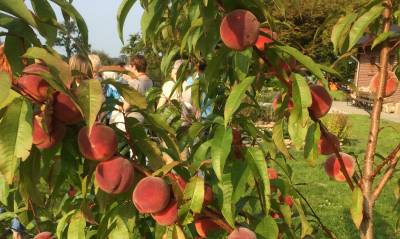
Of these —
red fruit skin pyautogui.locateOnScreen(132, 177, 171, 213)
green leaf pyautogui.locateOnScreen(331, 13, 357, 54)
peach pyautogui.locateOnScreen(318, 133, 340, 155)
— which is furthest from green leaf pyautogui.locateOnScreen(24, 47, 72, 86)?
green leaf pyautogui.locateOnScreen(331, 13, 357, 54)

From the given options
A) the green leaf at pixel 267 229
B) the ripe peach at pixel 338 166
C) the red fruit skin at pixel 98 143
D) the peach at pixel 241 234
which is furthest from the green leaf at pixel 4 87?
the ripe peach at pixel 338 166

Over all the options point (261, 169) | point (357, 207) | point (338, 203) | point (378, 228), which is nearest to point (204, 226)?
point (261, 169)

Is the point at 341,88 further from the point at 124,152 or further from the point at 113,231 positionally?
the point at 113,231

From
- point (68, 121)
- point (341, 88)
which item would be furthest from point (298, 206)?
point (68, 121)

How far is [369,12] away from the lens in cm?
128

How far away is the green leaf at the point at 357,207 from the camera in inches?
48.7

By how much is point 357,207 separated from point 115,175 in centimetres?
67

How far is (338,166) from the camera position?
139 cm

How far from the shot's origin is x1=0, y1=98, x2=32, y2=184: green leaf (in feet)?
2.57

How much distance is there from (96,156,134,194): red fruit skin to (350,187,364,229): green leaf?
2.03 feet

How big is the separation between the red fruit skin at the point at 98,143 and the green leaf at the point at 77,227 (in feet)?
0.69

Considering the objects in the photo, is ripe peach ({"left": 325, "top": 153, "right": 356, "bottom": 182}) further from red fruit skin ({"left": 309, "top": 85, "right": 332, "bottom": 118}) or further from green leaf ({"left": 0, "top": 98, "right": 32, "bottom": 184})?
green leaf ({"left": 0, "top": 98, "right": 32, "bottom": 184})

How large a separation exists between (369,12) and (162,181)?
75 cm

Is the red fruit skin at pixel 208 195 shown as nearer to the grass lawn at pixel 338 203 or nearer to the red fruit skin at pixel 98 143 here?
the red fruit skin at pixel 98 143
